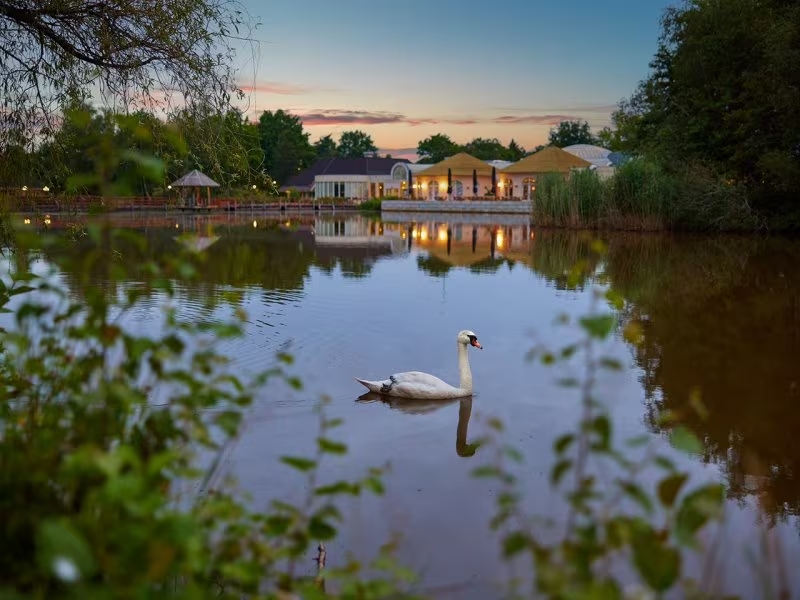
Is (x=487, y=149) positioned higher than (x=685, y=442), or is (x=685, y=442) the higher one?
(x=487, y=149)

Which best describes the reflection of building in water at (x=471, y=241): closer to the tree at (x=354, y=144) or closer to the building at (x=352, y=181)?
the building at (x=352, y=181)

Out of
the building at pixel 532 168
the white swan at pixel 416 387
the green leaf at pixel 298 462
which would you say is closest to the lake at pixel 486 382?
the white swan at pixel 416 387

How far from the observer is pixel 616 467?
5.50 m

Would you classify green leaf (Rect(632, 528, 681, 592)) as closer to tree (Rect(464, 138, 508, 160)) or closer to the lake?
the lake

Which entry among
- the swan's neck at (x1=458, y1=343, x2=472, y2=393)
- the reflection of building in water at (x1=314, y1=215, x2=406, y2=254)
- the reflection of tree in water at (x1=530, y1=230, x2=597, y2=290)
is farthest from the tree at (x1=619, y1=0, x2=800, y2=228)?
the swan's neck at (x1=458, y1=343, x2=472, y2=393)

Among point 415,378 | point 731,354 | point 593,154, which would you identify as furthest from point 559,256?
point 593,154

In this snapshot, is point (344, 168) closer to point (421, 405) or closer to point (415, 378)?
point (415, 378)

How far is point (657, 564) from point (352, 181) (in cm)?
7514

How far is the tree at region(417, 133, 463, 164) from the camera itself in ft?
331

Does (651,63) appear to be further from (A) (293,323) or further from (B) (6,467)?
(B) (6,467)

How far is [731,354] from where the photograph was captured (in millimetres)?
10406

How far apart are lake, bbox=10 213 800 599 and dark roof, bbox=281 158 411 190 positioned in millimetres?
56365

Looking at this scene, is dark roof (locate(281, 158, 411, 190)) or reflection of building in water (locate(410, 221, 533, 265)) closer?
reflection of building in water (locate(410, 221, 533, 265))

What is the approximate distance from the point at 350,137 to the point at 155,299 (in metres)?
103
